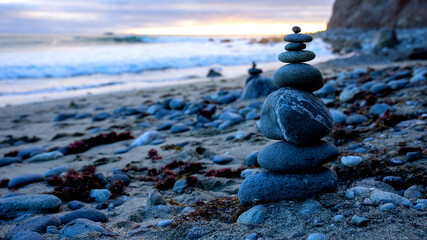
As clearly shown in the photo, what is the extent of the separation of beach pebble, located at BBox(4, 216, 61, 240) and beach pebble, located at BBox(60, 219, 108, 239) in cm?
21

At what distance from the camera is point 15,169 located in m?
5.23

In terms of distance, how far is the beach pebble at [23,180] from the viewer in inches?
172

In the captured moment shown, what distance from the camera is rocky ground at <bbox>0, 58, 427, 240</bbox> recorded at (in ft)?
8.52

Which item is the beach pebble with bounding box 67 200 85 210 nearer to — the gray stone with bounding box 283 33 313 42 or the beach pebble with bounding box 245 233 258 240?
the beach pebble with bounding box 245 233 258 240

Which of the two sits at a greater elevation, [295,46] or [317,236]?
[295,46]

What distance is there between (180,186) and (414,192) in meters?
2.24

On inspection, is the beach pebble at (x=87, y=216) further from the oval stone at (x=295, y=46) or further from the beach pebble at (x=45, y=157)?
the beach pebble at (x=45, y=157)

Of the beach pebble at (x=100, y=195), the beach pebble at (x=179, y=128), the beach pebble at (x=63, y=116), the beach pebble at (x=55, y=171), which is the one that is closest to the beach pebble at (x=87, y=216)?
the beach pebble at (x=100, y=195)

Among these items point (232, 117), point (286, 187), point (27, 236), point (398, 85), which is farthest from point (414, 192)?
point (398, 85)

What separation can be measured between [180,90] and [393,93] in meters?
6.75

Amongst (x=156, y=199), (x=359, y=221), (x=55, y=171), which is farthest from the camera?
(x=55, y=171)

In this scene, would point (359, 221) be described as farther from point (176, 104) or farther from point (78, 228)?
point (176, 104)

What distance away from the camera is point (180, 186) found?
391cm

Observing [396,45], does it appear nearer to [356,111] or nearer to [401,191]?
[356,111]
